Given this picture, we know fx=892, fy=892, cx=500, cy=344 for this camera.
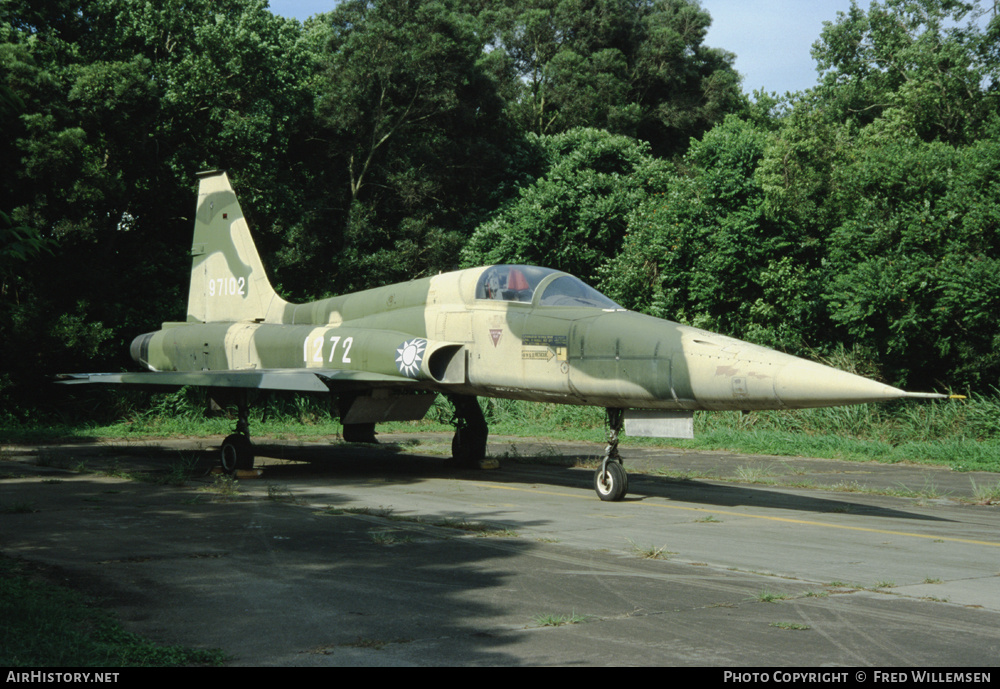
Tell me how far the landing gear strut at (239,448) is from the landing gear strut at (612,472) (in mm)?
5719

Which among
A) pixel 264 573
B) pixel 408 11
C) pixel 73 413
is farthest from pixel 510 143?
pixel 264 573

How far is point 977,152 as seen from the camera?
20.0 meters

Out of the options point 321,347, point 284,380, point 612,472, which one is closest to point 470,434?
point 321,347

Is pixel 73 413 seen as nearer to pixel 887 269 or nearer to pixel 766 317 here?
pixel 766 317

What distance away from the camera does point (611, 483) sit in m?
11.2

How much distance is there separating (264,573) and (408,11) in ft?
92.5

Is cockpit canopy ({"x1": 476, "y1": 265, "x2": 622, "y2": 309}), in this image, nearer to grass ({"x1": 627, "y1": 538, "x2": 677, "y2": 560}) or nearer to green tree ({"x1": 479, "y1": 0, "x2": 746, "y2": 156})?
grass ({"x1": 627, "y1": 538, "x2": 677, "y2": 560})

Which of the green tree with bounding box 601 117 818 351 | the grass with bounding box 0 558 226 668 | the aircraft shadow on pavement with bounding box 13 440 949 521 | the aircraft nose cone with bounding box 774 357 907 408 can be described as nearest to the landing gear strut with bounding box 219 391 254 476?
the aircraft shadow on pavement with bounding box 13 440 949 521

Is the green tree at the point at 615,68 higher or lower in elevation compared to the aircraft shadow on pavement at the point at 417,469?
higher

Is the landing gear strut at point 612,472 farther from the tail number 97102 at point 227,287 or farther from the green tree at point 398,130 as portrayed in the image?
the green tree at point 398,130

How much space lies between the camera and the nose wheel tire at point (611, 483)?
11188 millimetres

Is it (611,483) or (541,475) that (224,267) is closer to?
(541,475)

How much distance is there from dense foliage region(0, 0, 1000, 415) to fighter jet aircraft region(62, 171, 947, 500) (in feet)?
22.1

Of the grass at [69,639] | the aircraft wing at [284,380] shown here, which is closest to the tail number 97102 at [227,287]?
the aircraft wing at [284,380]
